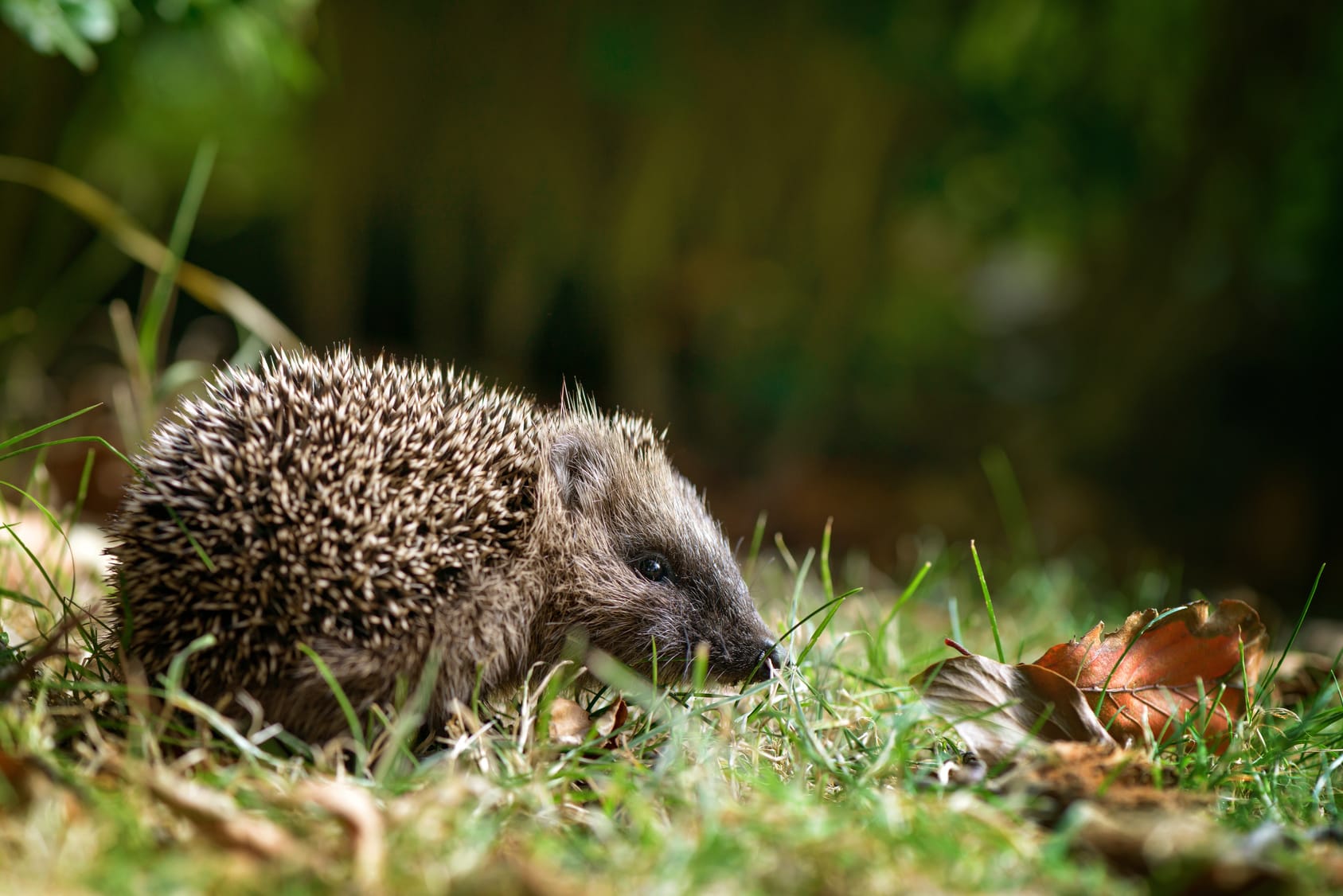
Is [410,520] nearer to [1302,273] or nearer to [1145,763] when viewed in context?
[1145,763]

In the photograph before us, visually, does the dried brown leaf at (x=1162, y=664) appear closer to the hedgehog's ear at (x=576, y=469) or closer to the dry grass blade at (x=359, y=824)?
the hedgehog's ear at (x=576, y=469)

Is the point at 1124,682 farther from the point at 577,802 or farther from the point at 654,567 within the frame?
the point at 577,802

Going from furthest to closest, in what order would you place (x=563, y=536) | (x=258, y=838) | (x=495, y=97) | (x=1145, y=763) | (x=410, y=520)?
(x=495, y=97) < (x=563, y=536) < (x=410, y=520) < (x=1145, y=763) < (x=258, y=838)

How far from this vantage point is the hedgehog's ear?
3.34m

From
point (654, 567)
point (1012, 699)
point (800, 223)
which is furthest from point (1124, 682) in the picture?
point (800, 223)

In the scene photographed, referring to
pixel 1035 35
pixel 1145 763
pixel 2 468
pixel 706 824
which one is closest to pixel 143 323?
pixel 2 468

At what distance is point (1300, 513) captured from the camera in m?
7.77

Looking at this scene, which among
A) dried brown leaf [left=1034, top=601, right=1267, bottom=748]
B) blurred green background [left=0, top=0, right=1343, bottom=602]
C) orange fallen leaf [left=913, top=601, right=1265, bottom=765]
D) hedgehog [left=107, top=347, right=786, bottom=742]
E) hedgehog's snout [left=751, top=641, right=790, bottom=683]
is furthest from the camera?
blurred green background [left=0, top=0, right=1343, bottom=602]

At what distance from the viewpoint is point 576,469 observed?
343 cm

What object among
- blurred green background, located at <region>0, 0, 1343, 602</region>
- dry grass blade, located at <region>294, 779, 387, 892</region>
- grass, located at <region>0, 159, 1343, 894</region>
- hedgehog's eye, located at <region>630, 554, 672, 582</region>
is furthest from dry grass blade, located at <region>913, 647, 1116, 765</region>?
blurred green background, located at <region>0, 0, 1343, 602</region>

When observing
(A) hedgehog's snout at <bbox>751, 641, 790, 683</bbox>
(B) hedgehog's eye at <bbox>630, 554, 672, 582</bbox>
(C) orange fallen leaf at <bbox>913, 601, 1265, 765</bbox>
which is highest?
(C) orange fallen leaf at <bbox>913, 601, 1265, 765</bbox>

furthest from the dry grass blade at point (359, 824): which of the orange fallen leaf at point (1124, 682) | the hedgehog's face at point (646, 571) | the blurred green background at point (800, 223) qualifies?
the blurred green background at point (800, 223)

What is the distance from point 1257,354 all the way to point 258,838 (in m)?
8.21

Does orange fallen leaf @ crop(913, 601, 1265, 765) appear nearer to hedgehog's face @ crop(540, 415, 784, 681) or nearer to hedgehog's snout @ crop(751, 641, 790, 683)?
hedgehog's snout @ crop(751, 641, 790, 683)
